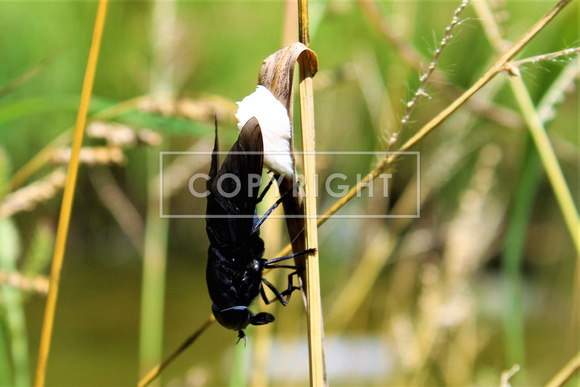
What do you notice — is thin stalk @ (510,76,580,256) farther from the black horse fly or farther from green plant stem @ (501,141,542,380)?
the black horse fly

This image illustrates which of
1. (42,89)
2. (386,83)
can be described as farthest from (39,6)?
(386,83)

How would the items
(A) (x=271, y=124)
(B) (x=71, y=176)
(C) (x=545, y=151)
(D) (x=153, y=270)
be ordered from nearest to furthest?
(A) (x=271, y=124) < (B) (x=71, y=176) < (C) (x=545, y=151) < (D) (x=153, y=270)

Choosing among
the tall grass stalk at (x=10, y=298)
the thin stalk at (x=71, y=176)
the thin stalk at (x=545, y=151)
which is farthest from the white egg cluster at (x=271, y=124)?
the tall grass stalk at (x=10, y=298)

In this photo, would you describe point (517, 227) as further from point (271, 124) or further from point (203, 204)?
point (203, 204)

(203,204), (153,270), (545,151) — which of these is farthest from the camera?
(203,204)

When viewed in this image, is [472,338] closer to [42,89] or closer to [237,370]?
[237,370]

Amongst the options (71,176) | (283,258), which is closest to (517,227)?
(283,258)

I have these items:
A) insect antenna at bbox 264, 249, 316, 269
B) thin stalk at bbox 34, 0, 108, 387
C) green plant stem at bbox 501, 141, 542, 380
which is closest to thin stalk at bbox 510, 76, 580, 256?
green plant stem at bbox 501, 141, 542, 380

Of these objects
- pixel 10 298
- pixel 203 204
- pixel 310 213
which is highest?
pixel 203 204
